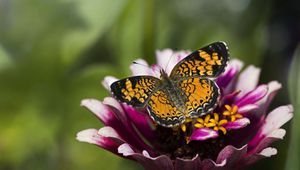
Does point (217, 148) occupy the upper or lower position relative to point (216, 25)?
lower

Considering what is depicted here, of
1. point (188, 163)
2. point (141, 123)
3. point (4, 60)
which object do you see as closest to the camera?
point (188, 163)

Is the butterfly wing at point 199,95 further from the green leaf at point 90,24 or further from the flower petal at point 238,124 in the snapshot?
the green leaf at point 90,24

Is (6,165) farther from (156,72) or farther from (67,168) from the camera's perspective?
(156,72)

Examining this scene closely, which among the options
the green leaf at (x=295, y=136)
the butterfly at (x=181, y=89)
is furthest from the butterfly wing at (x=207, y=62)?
the green leaf at (x=295, y=136)

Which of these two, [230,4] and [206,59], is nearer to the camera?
[206,59]

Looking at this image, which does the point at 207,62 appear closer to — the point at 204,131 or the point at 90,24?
the point at 204,131

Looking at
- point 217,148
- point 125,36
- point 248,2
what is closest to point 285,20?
point 248,2

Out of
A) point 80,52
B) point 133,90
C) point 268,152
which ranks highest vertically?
point 80,52

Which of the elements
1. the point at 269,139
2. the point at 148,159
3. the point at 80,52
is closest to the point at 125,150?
the point at 148,159
